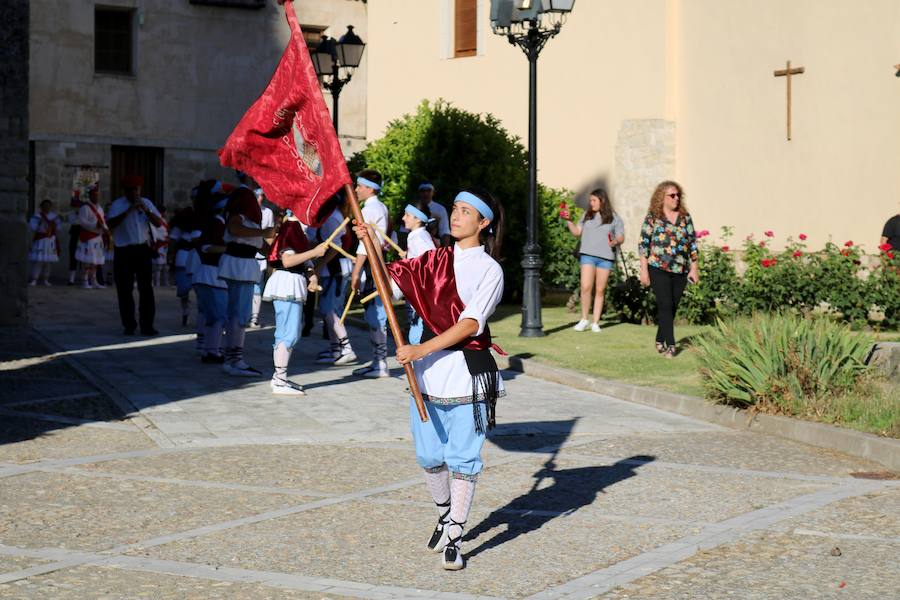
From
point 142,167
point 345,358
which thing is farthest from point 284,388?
point 142,167

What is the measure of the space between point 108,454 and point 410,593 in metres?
3.68

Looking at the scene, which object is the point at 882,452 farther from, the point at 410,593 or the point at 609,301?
the point at 609,301

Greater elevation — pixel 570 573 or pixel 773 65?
pixel 773 65

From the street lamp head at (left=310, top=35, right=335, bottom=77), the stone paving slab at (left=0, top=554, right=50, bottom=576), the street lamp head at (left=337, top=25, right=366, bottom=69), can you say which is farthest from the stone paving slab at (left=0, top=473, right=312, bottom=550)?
the street lamp head at (left=310, top=35, right=335, bottom=77)

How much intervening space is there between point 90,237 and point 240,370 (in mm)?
13831

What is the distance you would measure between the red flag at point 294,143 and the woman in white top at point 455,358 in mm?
790

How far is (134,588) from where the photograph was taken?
5.71 m

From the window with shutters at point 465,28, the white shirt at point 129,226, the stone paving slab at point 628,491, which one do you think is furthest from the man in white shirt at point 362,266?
the window with shutters at point 465,28

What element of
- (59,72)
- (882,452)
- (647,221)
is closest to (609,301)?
(647,221)

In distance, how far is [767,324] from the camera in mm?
11008

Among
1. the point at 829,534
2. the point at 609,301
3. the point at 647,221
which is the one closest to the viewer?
the point at 829,534

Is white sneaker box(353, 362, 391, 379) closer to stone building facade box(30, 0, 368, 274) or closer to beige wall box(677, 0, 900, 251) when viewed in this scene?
beige wall box(677, 0, 900, 251)

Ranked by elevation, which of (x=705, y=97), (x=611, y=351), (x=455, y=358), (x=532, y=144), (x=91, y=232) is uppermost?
(x=705, y=97)

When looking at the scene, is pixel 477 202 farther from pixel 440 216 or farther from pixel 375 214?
pixel 440 216
